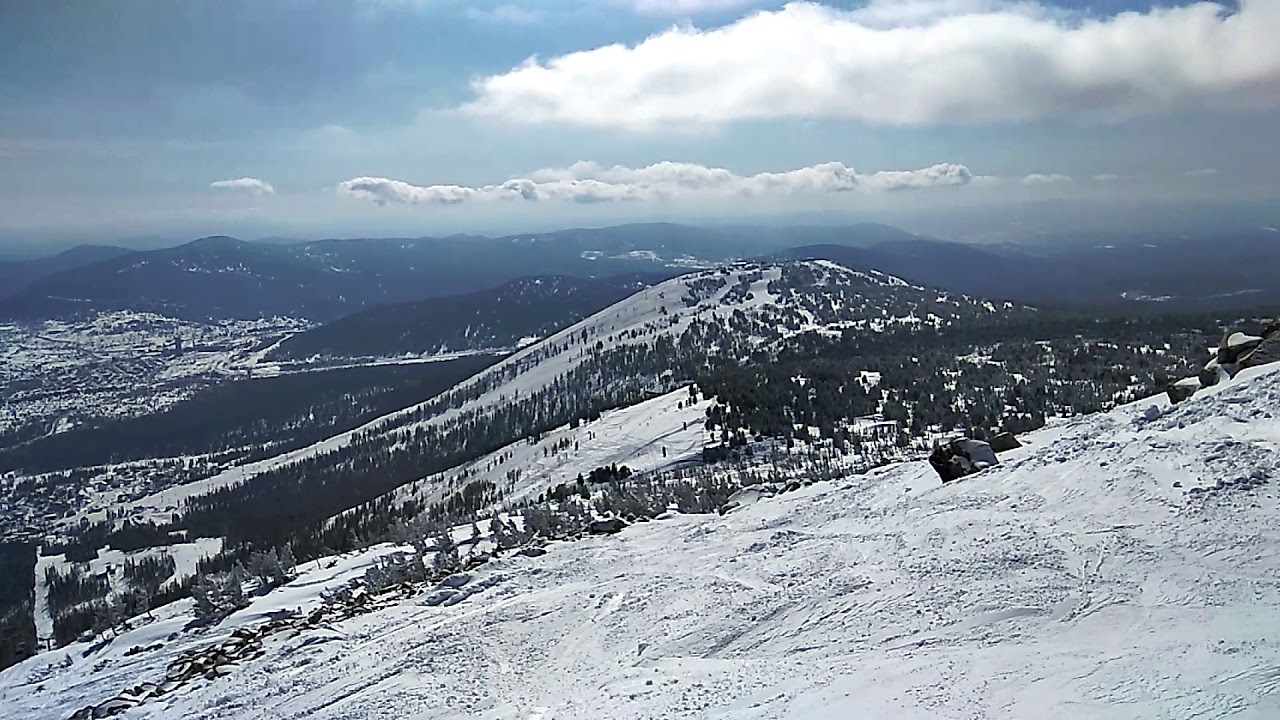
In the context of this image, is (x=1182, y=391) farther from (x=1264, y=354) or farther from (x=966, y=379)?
(x=966, y=379)

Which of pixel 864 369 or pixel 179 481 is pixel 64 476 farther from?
pixel 864 369

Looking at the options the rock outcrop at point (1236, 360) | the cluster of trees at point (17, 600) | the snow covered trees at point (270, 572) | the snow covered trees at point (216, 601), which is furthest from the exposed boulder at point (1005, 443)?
the cluster of trees at point (17, 600)

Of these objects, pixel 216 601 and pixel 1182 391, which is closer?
pixel 216 601

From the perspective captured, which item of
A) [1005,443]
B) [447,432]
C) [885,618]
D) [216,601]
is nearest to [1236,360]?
[1005,443]

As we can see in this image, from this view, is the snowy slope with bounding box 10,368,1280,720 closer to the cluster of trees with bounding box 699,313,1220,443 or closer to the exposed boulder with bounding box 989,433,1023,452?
the exposed boulder with bounding box 989,433,1023,452

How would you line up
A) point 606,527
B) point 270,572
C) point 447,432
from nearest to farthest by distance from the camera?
point 606,527 → point 270,572 → point 447,432

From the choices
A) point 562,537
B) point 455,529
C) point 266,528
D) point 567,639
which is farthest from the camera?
point 266,528

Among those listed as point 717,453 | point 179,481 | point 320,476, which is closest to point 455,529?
point 717,453
